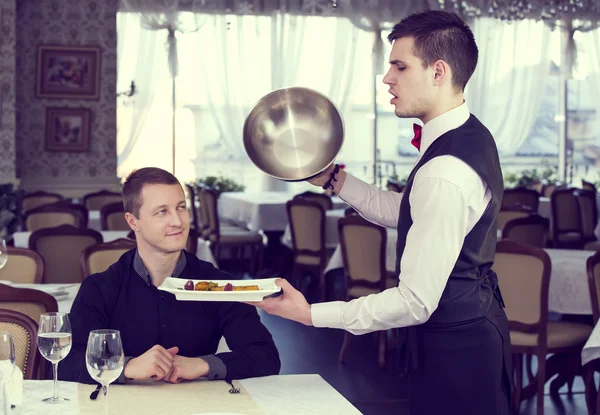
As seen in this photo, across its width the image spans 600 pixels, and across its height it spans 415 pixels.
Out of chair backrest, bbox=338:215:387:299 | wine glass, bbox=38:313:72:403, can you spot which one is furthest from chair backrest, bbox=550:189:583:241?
wine glass, bbox=38:313:72:403

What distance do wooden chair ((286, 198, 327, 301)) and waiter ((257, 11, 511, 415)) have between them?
4.92 m

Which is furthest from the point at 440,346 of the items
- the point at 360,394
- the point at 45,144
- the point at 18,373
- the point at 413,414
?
the point at 45,144

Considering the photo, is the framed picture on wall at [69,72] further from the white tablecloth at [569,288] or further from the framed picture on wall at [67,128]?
the white tablecloth at [569,288]

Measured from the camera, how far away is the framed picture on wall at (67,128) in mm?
9492

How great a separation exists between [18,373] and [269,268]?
24.7ft

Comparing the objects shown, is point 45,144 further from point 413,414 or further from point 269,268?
point 413,414

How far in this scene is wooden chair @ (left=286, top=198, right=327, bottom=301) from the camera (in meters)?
7.13

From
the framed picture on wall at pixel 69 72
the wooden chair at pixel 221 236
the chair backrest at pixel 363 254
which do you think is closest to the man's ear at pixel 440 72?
the chair backrest at pixel 363 254

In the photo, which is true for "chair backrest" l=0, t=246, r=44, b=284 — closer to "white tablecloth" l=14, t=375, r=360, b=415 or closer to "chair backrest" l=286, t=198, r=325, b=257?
"white tablecloth" l=14, t=375, r=360, b=415

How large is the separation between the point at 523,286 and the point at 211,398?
2.54m

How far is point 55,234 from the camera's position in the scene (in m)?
4.73

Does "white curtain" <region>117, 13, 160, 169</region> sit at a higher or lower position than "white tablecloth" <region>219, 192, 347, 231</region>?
higher

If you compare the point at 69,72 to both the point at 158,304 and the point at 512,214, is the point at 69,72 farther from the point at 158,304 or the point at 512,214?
the point at 158,304

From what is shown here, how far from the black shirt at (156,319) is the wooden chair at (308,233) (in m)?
4.74
